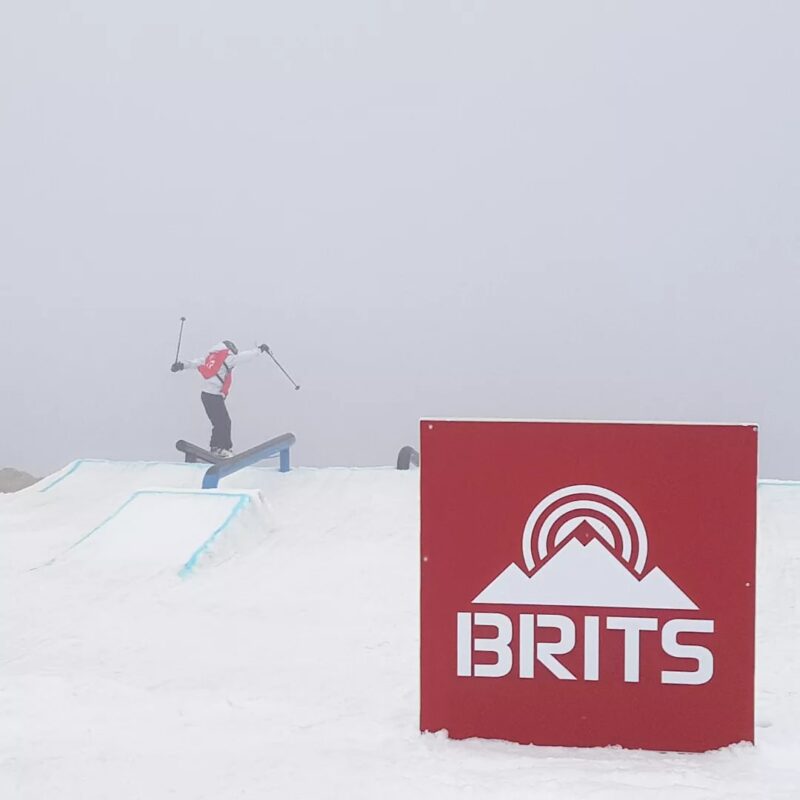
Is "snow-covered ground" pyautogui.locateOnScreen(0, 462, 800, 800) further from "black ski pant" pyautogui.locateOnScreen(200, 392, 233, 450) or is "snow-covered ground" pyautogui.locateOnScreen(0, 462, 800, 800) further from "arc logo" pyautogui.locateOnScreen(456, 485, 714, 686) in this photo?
"black ski pant" pyautogui.locateOnScreen(200, 392, 233, 450)

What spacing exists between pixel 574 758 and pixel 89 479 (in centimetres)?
520

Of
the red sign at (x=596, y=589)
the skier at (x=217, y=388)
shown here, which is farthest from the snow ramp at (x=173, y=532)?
the skier at (x=217, y=388)

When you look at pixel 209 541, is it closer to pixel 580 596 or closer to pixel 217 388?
pixel 580 596

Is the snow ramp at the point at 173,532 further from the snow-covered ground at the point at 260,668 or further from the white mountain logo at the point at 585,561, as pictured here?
the white mountain logo at the point at 585,561

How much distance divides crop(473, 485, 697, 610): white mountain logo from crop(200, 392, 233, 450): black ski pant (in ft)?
18.9

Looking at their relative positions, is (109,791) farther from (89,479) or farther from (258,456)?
(89,479)

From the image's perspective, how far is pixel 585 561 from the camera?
1.82 meters

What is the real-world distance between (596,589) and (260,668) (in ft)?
3.76

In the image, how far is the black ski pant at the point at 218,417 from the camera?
290 inches

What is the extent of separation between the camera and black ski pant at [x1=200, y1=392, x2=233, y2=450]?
24.1 ft

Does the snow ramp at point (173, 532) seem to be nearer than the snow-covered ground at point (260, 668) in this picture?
No

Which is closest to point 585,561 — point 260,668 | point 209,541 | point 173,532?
point 260,668

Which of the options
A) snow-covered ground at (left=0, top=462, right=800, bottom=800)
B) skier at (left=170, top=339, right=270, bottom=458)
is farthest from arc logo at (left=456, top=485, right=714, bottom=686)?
skier at (left=170, top=339, right=270, bottom=458)

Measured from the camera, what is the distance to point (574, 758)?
1.77m
